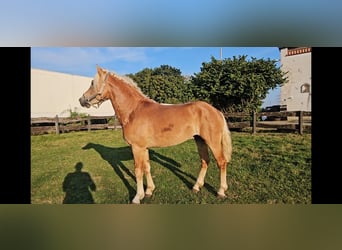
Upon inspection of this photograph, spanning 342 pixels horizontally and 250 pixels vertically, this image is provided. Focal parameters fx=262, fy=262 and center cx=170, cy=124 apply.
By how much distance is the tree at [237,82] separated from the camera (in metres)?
3.44

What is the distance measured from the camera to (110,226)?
2.74 m

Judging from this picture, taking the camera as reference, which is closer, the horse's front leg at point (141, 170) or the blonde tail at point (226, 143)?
the horse's front leg at point (141, 170)

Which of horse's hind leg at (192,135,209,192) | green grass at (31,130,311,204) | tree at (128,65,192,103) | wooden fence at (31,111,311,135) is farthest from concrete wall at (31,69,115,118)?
horse's hind leg at (192,135,209,192)

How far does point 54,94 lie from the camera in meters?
3.54

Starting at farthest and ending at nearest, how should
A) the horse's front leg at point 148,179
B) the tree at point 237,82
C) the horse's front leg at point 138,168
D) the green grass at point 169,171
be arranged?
the tree at point 237,82
the green grass at point 169,171
the horse's front leg at point 148,179
the horse's front leg at point 138,168

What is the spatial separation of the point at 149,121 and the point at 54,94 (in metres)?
1.50

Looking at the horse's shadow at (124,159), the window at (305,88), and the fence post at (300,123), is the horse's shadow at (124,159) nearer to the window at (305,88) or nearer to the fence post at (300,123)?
the fence post at (300,123)

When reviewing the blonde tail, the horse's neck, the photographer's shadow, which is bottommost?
the photographer's shadow

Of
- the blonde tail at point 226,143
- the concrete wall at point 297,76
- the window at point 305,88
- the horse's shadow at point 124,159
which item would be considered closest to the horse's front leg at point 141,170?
the horse's shadow at point 124,159

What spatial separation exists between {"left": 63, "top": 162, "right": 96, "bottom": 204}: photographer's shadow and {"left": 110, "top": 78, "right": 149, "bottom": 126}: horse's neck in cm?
98

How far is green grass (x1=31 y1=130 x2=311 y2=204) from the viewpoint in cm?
316

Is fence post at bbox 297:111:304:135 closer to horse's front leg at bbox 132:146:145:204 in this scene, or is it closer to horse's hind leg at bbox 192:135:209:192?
horse's hind leg at bbox 192:135:209:192

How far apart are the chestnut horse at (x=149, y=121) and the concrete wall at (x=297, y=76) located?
3.61 feet
